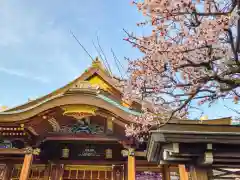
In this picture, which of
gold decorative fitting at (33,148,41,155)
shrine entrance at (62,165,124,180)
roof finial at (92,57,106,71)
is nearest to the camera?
gold decorative fitting at (33,148,41,155)

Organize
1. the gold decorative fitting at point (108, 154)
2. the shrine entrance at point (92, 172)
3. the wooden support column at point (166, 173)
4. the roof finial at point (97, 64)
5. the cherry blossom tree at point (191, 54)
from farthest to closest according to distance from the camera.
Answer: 1. the roof finial at point (97, 64)
2. the gold decorative fitting at point (108, 154)
3. the shrine entrance at point (92, 172)
4. the wooden support column at point (166, 173)
5. the cherry blossom tree at point (191, 54)

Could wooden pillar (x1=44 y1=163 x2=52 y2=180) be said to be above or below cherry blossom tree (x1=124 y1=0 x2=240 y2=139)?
below

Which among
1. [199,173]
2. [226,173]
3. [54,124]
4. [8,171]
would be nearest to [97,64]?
[54,124]

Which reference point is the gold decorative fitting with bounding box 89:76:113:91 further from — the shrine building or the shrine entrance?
the shrine entrance

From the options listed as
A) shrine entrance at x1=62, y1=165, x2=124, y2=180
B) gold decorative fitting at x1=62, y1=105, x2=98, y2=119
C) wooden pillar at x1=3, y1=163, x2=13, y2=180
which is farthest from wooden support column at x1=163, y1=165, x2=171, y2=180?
wooden pillar at x1=3, y1=163, x2=13, y2=180

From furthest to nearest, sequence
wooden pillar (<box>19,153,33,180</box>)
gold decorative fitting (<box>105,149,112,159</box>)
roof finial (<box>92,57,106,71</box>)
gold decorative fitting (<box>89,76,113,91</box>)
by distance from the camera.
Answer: roof finial (<box>92,57,106,71</box>), gold decorative fitting (<box>89,76,113,91</box>), gold decorative fitting (<box>105,149,112,159</box>), wooden pillar (<box>19,153,33,180</box>)

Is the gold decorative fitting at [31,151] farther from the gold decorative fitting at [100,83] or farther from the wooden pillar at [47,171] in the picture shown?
the gold decorative fitting at [100,83]

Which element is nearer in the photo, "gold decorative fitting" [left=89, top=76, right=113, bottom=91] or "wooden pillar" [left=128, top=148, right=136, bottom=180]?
"wooden pillar" [left=128, top=148, right=136, bottom=180]

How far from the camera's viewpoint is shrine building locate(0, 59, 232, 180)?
898 cm

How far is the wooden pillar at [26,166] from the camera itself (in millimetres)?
8375

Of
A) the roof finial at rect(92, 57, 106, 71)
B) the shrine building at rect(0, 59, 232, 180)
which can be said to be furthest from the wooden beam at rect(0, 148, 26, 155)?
the roof finial at rect(92, 57, 106, 71)

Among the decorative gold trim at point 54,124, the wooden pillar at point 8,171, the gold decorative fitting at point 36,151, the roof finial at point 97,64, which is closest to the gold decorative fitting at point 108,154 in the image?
the decorative gold trim at point 54,124

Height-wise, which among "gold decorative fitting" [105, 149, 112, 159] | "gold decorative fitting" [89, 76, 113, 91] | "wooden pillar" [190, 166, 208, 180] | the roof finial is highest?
the roof finial

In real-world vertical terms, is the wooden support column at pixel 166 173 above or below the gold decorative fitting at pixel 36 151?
below
